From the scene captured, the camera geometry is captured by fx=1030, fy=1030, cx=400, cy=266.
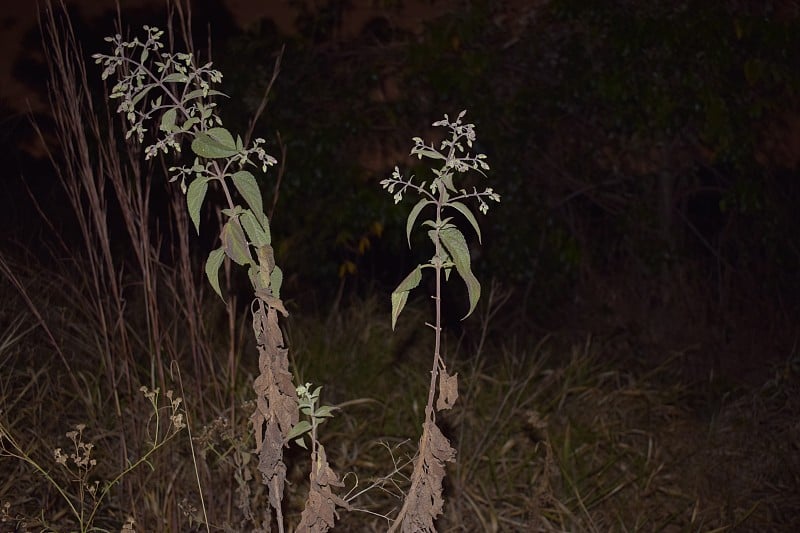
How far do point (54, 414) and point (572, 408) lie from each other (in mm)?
2270

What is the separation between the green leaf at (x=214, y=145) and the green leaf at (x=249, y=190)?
5 centimetres

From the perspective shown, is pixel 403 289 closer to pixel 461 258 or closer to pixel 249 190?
pixel 461 258

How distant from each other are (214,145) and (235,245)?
0.19 metres

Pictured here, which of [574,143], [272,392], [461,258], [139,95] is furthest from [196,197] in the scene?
[574,143]

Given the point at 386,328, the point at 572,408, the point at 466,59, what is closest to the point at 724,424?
the point at 572,408

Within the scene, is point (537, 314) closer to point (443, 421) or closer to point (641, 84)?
point (641, 84)

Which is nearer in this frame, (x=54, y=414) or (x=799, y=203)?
(x=54, y=414)

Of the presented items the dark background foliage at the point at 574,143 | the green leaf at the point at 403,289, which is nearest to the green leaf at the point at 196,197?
the green leaf at the point at 403,289

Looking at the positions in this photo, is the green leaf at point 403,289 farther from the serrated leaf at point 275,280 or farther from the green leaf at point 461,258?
the serrated leaf at point 275,280

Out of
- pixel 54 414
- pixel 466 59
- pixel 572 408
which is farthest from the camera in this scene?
pixel 466 59

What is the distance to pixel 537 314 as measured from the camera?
6.35 m

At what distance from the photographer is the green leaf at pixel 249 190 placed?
6.36ft

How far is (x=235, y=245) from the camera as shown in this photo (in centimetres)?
194

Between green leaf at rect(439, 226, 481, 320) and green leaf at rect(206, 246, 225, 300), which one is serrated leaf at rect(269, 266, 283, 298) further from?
green leaf at rect(439, 226, 481, 320)
